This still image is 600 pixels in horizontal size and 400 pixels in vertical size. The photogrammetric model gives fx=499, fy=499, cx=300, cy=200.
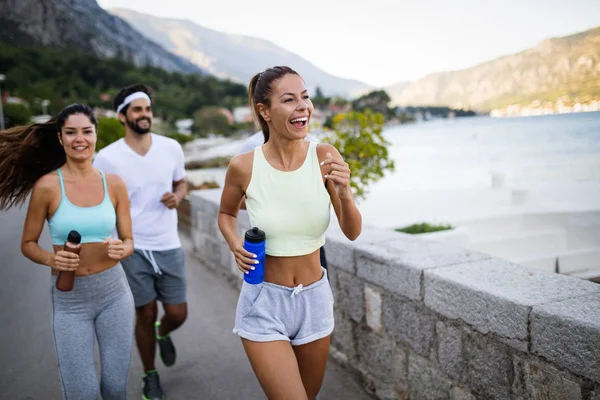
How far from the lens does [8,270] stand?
7996 mm

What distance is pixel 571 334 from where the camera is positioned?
2105mm

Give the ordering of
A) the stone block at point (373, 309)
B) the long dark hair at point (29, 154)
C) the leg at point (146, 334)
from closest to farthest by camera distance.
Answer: the long dark hair at point (29, 154), the stone block at point (373, 309), the leg at point (146, 334)

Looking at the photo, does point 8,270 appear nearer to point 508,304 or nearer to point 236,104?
point 508,304

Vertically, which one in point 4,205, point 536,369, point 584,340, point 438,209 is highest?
point 4,205

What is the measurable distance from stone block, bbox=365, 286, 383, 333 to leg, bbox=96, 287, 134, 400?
5.47 feet

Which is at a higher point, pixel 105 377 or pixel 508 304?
pixel 508 304

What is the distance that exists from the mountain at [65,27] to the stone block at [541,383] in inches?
2266

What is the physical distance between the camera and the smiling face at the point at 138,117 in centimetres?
395

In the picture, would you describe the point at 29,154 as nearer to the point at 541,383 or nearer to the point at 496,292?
the point at 496,292

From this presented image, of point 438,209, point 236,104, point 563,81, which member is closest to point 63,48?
point 236,104

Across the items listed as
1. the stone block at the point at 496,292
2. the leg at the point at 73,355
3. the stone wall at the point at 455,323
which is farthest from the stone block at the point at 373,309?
the leg at the point at 73,355

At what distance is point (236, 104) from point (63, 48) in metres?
41.4

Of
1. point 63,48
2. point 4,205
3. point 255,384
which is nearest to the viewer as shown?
point 4,205

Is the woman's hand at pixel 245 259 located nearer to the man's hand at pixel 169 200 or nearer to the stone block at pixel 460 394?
the stone block at pixel 460 394
